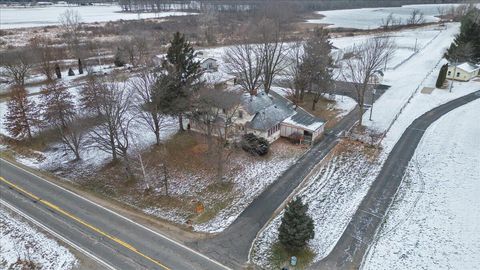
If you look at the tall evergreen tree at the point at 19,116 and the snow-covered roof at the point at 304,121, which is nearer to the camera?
the snow-covered roof at the point at 304,121

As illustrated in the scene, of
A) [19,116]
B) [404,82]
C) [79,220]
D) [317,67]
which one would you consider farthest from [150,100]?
Result: [404,82]

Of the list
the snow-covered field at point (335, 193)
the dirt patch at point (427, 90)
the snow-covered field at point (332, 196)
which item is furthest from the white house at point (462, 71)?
the snow-covered field at point (332, 196)

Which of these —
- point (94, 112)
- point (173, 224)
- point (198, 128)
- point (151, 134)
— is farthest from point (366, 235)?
point (94, 112)

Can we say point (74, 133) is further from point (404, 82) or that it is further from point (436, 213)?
point (404, 82)

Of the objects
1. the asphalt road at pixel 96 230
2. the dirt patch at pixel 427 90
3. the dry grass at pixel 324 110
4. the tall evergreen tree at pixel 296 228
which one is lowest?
the asphalt road at pixel 96 230

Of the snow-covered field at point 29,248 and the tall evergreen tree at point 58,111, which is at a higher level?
the tall evergreen tree at point 58,111

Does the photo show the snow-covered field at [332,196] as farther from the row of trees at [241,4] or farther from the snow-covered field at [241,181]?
the row of trees at [241,4]

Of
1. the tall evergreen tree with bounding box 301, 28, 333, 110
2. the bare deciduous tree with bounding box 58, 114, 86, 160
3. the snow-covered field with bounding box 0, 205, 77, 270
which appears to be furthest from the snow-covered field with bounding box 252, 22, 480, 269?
the bare deciduous tree with bounding box 58, 114, 86, 160
